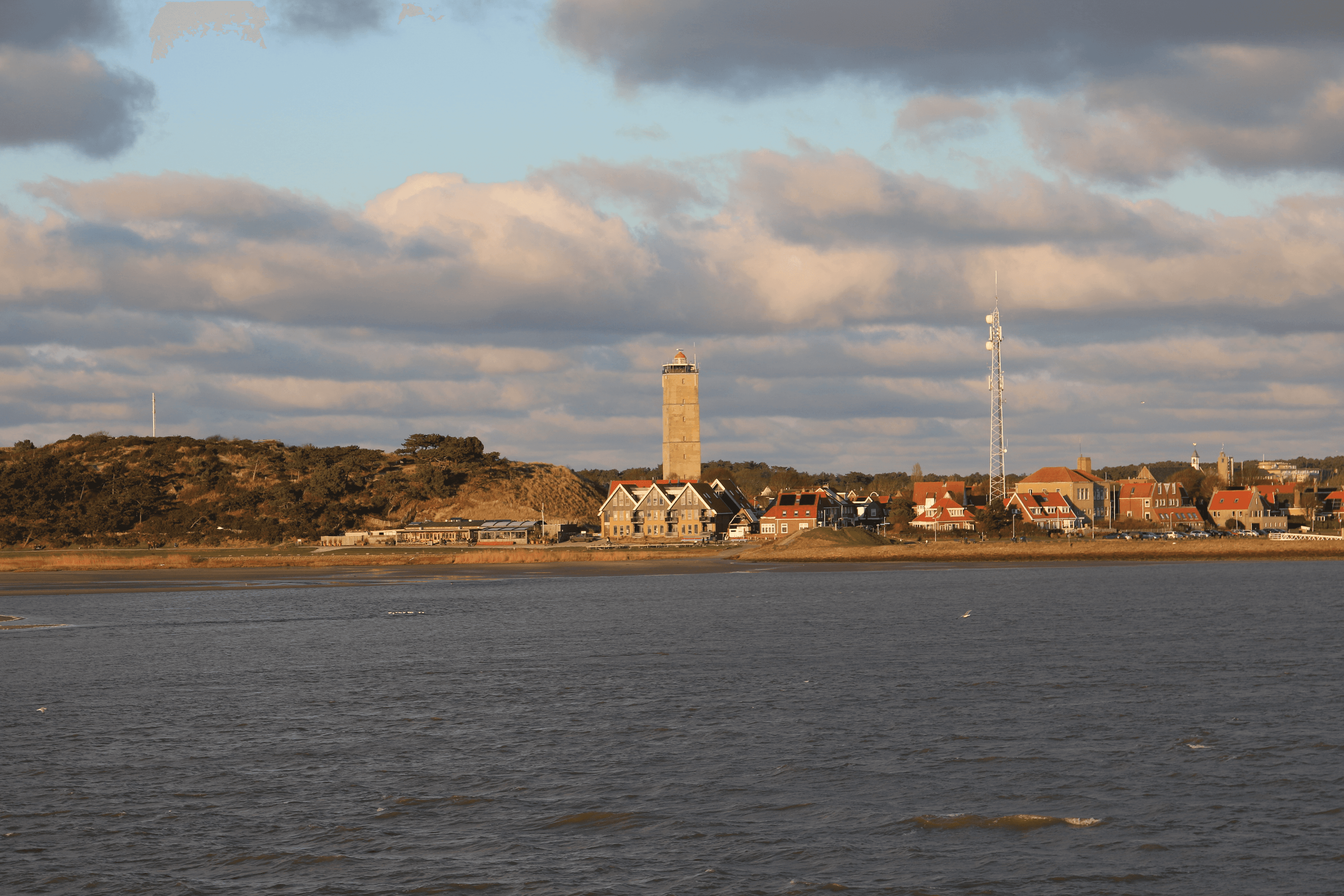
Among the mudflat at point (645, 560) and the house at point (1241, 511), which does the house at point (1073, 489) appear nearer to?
the house at point (1241, 511)

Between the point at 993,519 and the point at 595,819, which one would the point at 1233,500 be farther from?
the point at 595,819

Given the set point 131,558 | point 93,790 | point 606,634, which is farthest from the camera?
point 131,558

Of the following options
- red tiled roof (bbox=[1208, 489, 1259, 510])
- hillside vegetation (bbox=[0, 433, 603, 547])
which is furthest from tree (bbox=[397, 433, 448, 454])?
red tiled roof (bbox=[1208, 489, 1259, 510])

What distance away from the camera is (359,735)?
27.6 m

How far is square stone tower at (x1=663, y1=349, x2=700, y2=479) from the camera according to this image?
17138 centimetres

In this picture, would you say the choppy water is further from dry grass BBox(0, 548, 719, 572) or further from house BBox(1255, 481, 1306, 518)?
house BBox(1255, 481, 1306, 518)

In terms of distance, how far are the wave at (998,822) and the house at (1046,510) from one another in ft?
440

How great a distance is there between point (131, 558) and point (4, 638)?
7046cm

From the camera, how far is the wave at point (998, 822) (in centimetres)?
1881

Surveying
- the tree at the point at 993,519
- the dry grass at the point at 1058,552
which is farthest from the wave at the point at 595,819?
the tree at the point at 993,519

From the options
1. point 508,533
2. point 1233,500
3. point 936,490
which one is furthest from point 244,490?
point 1233,500

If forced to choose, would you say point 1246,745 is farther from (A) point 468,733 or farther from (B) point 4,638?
(B) point 4,638

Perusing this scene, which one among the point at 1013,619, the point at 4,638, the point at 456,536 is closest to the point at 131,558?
the point at 456,536

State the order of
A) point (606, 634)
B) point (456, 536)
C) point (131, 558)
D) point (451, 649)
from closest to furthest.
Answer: point (451, 649), point (606, 634), point (131, 558), point (456, 536)
